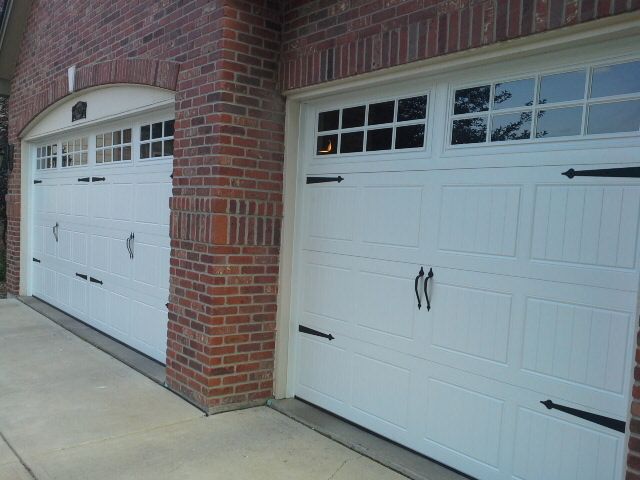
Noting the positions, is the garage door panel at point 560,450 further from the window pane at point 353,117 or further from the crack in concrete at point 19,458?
the crack in concrete at point 19,458

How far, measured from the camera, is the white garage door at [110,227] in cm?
549

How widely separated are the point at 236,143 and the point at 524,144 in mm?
2058

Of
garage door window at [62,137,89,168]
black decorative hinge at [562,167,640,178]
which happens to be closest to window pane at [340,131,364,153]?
black decorative hinge at [562,167,640,178]

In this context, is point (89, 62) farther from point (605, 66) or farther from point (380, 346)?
point (605, 66)

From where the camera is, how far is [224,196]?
4.09 m

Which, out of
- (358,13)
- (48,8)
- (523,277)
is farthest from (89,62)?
(523,277)

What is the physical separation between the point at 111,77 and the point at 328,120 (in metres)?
2.72

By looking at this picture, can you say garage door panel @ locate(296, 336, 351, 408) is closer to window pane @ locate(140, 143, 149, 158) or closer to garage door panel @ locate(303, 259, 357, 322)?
garage door panel @ locate(303, 259, 357, 322)

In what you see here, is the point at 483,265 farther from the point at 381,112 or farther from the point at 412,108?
the point at 381,112

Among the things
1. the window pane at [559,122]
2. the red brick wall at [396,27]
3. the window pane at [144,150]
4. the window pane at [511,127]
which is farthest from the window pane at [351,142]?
the window pane at [144,150]

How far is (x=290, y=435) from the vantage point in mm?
3830

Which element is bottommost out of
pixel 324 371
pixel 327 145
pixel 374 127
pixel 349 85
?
pixel 324 371

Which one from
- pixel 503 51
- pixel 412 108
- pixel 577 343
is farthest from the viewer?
pixel 412 108

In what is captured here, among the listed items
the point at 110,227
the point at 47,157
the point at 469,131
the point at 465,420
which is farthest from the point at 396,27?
the point at 47,157
